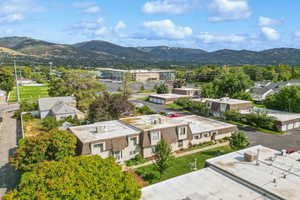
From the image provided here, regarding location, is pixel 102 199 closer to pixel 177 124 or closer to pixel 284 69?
pixel 177 124

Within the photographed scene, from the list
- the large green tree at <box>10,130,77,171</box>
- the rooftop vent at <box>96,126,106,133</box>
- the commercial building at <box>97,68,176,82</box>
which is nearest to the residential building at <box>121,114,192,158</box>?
the rooftop vent at <box>96,126,106,133</box>

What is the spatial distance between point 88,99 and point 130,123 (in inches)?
925

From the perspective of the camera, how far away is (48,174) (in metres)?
12.5

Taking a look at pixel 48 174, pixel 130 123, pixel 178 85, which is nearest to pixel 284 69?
pixel 178 85

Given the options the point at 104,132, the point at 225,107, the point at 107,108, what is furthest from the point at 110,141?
the point at 225,107

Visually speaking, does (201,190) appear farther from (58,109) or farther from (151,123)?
(58,109)

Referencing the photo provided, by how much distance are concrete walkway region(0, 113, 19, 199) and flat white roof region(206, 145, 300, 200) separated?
19880mm

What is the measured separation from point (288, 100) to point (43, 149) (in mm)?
48194

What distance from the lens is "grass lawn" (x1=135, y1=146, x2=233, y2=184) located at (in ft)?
71.0

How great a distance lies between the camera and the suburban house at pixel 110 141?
23098 mm

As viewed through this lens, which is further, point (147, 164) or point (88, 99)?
point (88, 99)

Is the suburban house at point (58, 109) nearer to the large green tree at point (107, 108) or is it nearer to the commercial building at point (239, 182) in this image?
the large green tree at point (107, 108)

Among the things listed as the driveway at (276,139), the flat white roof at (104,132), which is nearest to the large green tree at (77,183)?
the flat white roof at (104,132)

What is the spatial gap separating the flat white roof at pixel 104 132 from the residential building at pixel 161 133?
50.3 inches
